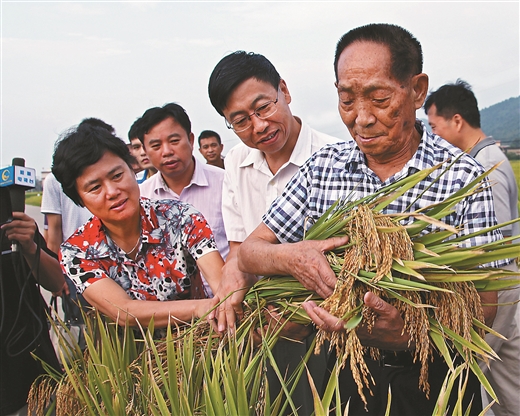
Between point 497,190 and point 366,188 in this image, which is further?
point 497,190

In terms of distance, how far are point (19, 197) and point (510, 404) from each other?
254 centimetres

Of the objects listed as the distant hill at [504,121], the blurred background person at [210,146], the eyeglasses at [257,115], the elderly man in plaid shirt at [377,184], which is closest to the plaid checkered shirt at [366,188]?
the elderly man in plaid shirt at [377,184]

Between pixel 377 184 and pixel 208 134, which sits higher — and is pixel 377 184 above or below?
below

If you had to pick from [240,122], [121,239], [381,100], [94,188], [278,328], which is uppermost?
[240,122]

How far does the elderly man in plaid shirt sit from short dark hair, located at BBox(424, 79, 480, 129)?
2230mm

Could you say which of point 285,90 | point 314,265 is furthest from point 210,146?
point 314,265

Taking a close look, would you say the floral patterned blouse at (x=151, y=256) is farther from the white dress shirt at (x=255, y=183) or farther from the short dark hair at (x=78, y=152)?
the white dress shirt at (x=255, y=183)

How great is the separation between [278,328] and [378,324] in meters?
0.36

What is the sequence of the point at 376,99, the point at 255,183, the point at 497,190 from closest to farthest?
the point at 376,99, the point at 255,183, the point at 497,190

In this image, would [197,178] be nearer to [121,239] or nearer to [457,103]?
[121,239]

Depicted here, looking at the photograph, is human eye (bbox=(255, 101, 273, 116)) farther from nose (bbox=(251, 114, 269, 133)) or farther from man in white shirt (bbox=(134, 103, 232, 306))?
man in white shirt (bbox=(134, 103, 232, 306))

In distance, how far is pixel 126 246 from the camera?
2232 mm

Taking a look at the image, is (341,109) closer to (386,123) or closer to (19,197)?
(386,123)

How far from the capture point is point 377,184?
5.32ft
